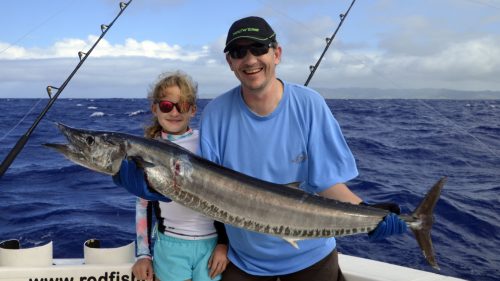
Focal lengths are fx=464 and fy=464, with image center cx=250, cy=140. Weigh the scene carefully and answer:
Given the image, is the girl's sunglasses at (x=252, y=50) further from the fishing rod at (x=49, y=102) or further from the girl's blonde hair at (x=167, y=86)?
the fishing rod at (x=49, y=102)

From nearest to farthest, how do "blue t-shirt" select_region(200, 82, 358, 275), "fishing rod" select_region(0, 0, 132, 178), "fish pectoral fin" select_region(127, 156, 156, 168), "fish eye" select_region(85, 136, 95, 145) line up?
"fish pectoral fin" select_region(127, 156, 156, 168) < "fish eye" select_region(85, 136, 95, 145) < "blue t-shirt" select_region(200, 82, 358, 275) < "fishing rod" select_region(0, 0, 132, 178)

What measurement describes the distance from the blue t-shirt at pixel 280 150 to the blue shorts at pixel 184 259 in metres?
0.30

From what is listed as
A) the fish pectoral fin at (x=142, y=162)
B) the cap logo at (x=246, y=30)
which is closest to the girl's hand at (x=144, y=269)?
the fish pectoral fin at (x=142, y=162)

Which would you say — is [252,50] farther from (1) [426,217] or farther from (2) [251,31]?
(1) [426,217]

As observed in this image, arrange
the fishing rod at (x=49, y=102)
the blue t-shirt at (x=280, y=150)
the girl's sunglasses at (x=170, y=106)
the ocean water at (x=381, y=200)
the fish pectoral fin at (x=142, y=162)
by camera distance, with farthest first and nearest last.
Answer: the ocean water at (x=381, y=200) < the fishing rod at (x=49, y=102) < the girl's sunglasses at (x=170, y=106) < the blue t-shirt at (x=280, y=150) < the fish pectoral fin at (x=142, y=162)

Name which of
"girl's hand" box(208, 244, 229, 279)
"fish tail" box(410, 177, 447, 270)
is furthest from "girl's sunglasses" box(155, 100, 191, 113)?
"fish tail" box(410, 177, 447, 270)

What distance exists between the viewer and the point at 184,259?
3.04 meters

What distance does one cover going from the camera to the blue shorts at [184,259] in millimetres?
3035

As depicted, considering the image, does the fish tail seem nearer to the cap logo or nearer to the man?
the man

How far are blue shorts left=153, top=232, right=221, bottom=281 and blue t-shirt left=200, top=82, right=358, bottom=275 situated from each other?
30 cm

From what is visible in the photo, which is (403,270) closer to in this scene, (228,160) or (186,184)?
(228,160)

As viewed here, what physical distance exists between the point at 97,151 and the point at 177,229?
779 mm

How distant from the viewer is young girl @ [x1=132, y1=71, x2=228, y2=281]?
120 inches

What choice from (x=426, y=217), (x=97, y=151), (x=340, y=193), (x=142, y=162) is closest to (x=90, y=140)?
(x=97, y=151)
